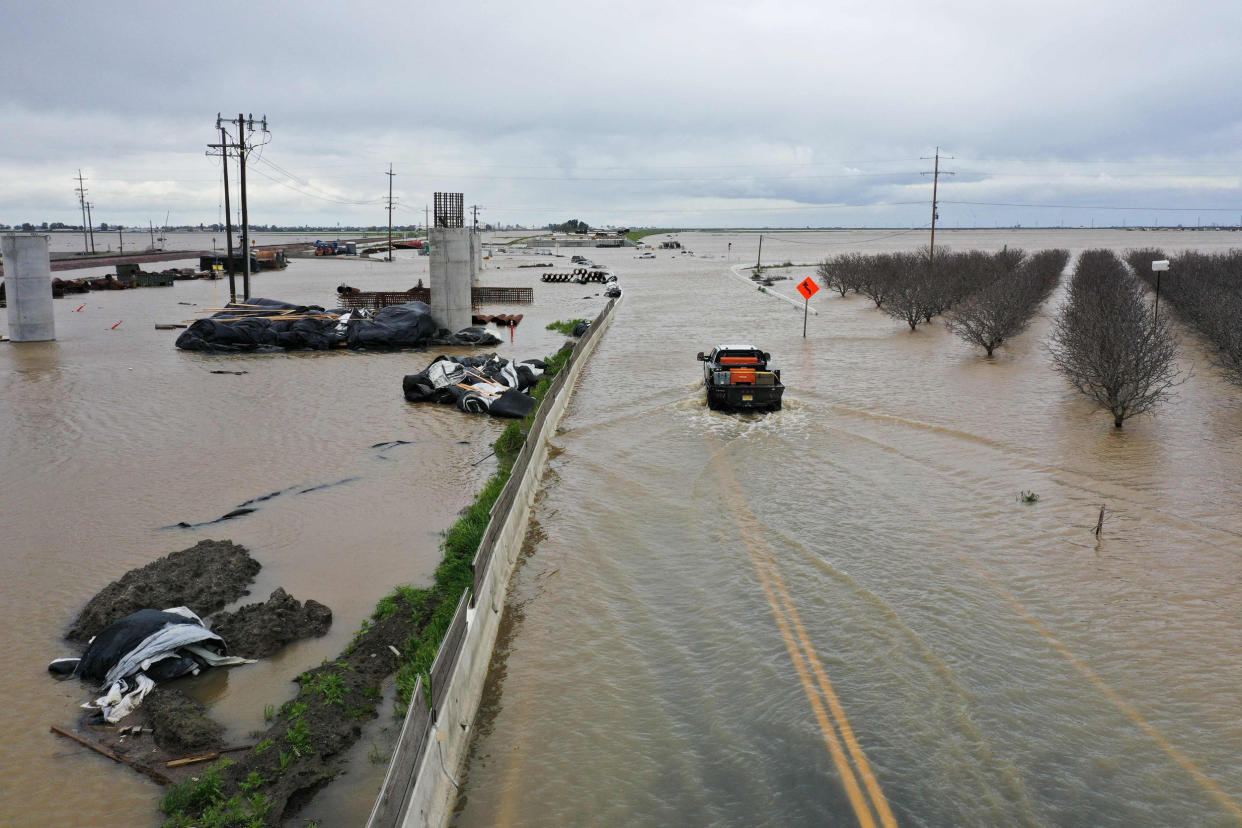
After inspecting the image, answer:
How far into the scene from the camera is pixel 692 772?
8320mm

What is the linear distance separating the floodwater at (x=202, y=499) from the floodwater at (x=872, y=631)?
81.7 inches

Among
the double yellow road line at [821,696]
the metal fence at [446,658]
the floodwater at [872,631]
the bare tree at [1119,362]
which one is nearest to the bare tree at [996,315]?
the bare tree at [1119,362]

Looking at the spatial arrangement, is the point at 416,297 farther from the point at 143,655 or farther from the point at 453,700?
the point at 453,700

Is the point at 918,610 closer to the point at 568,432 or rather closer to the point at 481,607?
the point at 481,607

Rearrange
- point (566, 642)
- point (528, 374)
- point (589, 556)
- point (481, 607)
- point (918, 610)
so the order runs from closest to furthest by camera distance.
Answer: point (481, 607) < point (566, 642) < point (918, 610) < point (589, 556) < point (528, 374)

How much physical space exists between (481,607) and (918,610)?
18.5 feet

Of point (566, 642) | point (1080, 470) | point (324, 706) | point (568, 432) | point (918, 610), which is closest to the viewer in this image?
point (324, 706)

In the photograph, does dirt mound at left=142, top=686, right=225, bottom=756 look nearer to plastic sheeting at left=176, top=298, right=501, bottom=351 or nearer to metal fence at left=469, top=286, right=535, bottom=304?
plastic sheeting at left=176, top=298, right=501, bottom=351

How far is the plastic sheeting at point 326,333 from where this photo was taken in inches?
1379

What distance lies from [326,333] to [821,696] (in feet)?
101

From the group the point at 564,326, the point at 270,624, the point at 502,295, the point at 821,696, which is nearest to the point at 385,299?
the point at 502,295

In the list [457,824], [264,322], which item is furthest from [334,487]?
[264,322]

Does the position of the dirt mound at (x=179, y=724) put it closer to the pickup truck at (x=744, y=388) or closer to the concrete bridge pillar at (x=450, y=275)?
the pickup truck at (x=744, y=388)

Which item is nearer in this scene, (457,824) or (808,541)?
(457,824)
